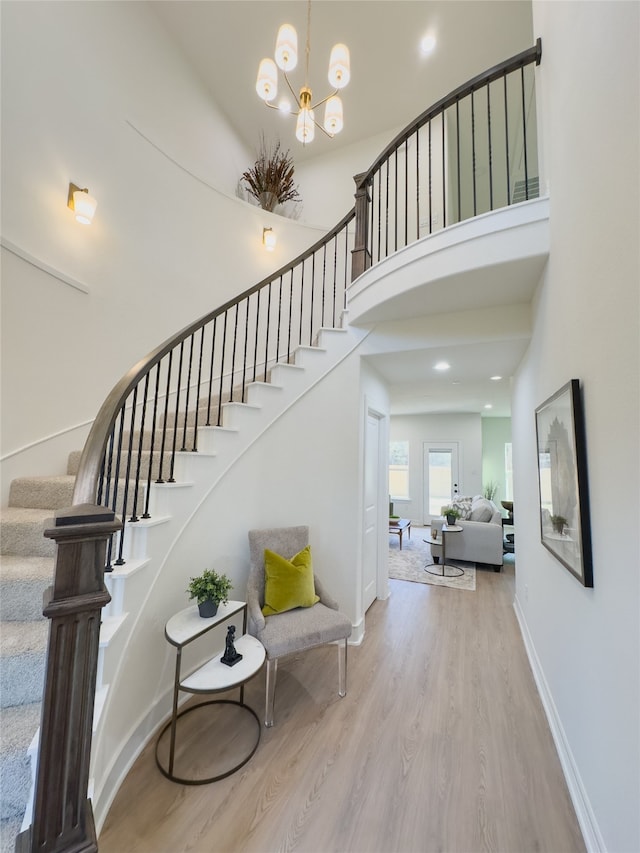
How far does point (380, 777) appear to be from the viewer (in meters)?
1.83

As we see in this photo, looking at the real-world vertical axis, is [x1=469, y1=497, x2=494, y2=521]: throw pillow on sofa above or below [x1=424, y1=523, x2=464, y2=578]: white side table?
above

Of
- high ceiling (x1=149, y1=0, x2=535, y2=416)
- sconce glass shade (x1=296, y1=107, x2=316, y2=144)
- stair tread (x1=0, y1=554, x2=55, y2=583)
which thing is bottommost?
stair tread (x1=0, y1=554, x2=55, y2=583)

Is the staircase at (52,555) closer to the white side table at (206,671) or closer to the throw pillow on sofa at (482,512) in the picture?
the white side table at (206,671)

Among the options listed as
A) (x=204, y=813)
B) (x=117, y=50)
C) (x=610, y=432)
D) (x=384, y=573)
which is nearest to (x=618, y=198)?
(x=610, y=432)

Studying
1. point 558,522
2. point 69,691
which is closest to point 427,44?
point 558,522

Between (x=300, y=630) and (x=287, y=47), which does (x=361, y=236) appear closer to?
(x=287, y=47)

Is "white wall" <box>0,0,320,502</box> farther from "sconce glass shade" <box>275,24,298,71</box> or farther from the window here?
the window

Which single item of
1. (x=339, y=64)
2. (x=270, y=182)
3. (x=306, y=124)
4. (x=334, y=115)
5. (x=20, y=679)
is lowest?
(x=20, y=679)

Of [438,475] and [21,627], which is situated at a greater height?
[438,475]

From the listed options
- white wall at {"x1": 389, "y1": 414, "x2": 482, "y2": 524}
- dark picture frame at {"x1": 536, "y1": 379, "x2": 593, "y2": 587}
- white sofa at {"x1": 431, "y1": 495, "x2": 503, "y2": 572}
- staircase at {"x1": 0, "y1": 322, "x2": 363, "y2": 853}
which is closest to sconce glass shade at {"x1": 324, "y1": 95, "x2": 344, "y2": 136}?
staircase at {"x1": 0, "y1": 322, "x2": 363, "y2": 853}

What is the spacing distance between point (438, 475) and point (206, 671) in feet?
23.8

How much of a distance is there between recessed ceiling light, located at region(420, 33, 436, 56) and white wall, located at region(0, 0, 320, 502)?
254 centimetres

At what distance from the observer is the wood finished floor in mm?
1531

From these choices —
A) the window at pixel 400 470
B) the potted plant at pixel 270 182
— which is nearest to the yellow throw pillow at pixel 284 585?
the potted plant at pixel 270 182
